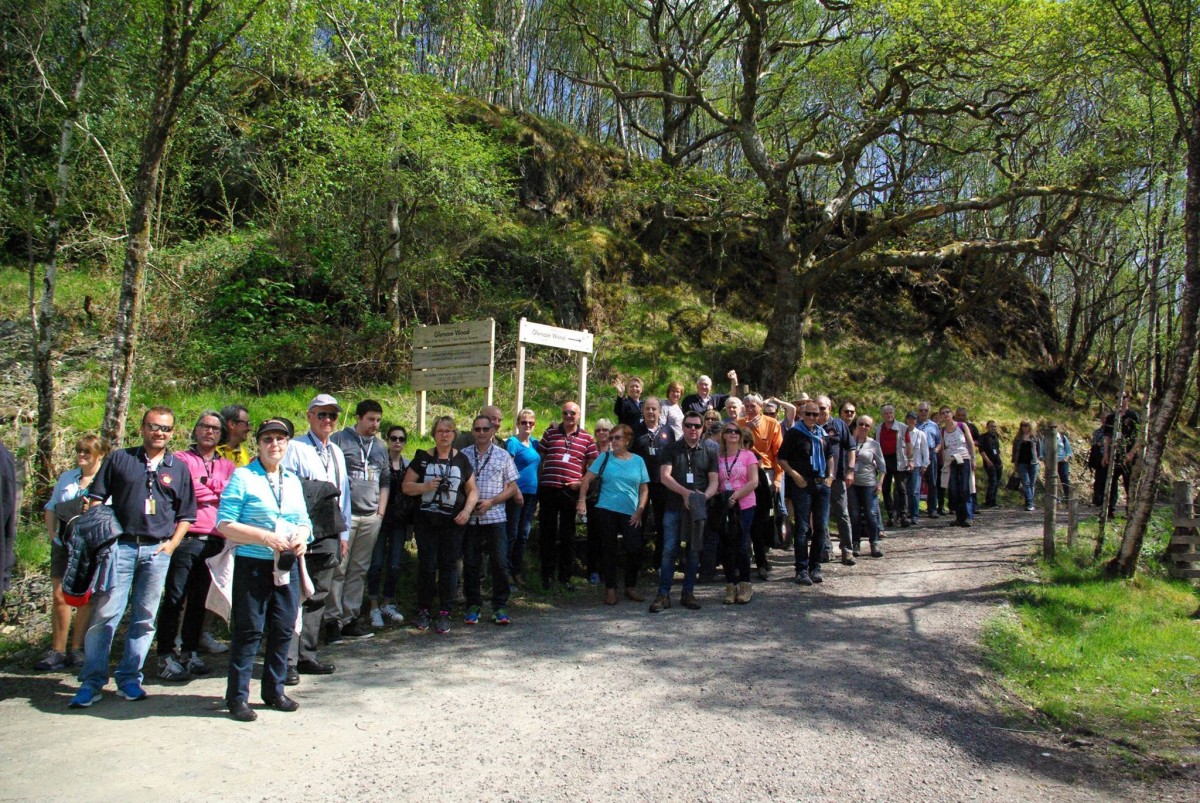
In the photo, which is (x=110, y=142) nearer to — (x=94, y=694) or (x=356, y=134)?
(x=356, y=134)

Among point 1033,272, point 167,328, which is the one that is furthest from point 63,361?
point 1033,272

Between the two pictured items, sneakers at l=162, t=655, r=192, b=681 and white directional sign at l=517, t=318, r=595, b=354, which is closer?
sneakers at l=162, t=655, r=192, b=681

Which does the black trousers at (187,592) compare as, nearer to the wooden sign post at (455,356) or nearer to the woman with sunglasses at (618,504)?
the woman with sunglasses at (618,504)

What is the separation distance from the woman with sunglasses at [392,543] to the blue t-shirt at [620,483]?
199 centimetres

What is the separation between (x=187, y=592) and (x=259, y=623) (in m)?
1.53

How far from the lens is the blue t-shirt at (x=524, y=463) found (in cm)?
865

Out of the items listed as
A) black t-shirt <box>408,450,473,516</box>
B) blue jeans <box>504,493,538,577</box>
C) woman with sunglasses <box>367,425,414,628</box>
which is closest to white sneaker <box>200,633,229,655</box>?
woman with sunglasses <box>367,425,414,628</box>

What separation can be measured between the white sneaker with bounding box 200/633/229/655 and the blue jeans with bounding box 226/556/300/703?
1.70 m

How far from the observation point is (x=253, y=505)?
5.07 meters

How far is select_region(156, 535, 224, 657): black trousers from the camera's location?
604 cm

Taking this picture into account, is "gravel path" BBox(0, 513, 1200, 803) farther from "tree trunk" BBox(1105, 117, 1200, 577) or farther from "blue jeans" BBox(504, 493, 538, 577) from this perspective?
"tree trunk" BBox(1105, 117, 1200, 577)

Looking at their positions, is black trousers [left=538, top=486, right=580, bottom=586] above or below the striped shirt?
below

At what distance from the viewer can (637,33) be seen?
28.7m

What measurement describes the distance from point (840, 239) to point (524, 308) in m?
13.7
